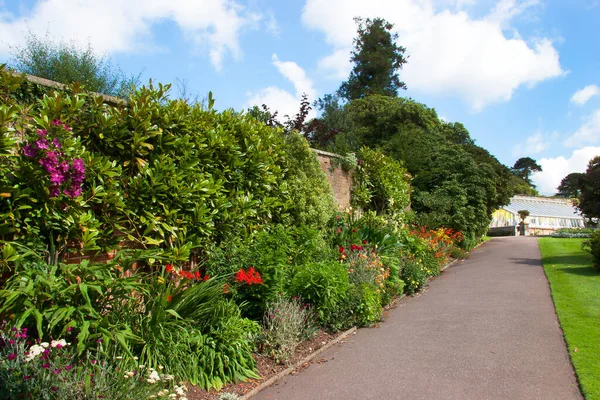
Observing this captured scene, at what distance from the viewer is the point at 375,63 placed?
4100cm

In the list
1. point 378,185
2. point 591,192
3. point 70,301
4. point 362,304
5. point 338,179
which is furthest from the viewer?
point 591,192

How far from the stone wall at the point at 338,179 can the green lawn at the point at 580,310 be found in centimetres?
539

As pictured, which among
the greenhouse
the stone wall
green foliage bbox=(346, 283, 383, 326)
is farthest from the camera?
the greenhouse

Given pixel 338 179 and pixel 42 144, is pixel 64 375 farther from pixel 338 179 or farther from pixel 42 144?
pixel 338 179

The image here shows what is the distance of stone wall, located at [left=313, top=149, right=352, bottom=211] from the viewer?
11.8m

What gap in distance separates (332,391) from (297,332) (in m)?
1.07

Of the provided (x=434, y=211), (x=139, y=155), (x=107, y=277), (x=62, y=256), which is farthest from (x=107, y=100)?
(x=434, y=211)

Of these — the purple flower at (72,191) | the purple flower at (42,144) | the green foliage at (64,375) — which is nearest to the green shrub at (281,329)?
the green foliage at (64,375)

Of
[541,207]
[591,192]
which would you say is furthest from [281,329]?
[541,207]

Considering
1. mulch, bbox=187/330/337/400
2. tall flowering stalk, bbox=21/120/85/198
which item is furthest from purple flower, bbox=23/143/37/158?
mulch, bbox=187/330/337/400

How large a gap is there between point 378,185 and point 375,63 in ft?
98.3

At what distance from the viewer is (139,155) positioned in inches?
218

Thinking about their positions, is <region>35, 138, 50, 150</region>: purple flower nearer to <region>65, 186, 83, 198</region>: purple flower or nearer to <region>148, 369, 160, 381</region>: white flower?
<region>65, 186, 83, 198</region>: purple flower

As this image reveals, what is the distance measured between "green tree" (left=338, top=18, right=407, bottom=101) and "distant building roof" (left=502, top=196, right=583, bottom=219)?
16.1 m
